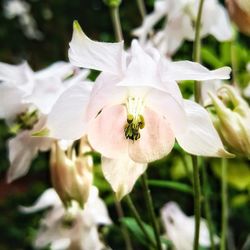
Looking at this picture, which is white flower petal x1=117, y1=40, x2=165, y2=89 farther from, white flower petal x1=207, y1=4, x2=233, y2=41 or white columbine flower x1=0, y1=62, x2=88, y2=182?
white flower petal x1=207, y1=4, x2=233, y2=41

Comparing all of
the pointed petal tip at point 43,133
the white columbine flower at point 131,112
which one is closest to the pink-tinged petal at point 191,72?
the white columbine flower at point 131,112

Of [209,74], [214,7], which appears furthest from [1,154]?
[209,74]

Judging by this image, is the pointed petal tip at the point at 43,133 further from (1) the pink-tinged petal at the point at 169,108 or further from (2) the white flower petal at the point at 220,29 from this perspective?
(2) the white flower petal at the point at 220,29

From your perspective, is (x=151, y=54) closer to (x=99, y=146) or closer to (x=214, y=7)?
(x=99, y=146)

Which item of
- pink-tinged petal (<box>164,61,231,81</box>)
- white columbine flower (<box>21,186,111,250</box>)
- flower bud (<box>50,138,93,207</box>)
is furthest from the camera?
white columbine flower (<box>21,186,111,250</box>)

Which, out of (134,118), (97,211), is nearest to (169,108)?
(134,118)

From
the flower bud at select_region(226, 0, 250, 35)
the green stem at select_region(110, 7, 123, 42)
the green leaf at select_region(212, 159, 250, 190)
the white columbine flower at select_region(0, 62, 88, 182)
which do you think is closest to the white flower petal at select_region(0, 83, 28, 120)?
the white columbine flower at select_region(0, 62, 88, 182)
